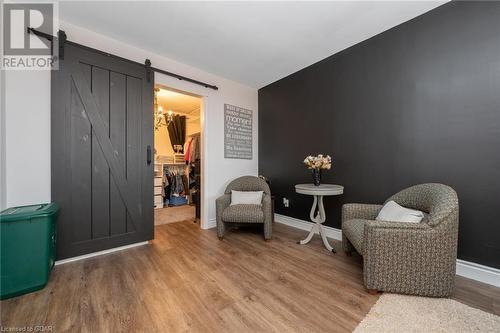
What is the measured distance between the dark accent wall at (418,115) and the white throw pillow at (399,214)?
1.58ft

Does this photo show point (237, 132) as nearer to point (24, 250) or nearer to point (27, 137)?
point (27, 137)

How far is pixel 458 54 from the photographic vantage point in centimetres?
176

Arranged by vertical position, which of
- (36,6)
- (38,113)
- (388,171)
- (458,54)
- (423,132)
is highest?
(36,6)

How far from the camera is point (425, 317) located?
123 centimetres

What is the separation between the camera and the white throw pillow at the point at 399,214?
5.02 ft

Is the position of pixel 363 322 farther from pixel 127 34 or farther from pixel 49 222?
pixel 127 34

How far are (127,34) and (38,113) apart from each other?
127cm

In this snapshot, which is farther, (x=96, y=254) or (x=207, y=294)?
(x=96, y=254)

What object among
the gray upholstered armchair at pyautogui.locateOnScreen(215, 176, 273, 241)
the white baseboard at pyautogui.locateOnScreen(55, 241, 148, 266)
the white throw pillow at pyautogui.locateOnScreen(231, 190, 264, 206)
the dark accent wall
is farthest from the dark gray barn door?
the dark accent wall

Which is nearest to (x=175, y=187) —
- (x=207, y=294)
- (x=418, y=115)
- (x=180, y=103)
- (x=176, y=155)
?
(x=176, y=155)

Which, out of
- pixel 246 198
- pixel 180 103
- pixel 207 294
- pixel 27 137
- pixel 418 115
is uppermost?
pixel 180 103

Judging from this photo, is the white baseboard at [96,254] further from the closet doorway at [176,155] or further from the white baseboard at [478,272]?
the white baseboard at [478,272]

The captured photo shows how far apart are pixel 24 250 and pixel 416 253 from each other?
3031mm

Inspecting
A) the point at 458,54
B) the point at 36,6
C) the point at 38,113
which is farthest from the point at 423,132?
the point at 36,6
